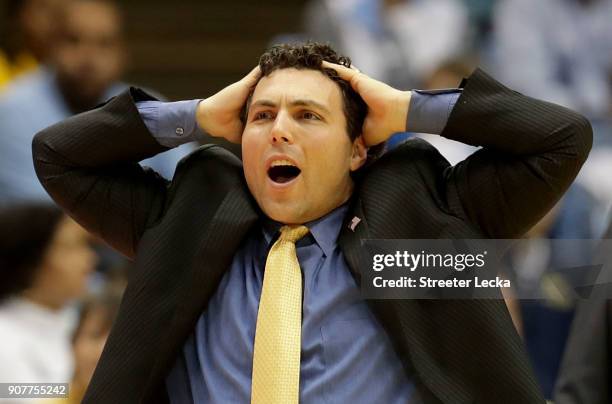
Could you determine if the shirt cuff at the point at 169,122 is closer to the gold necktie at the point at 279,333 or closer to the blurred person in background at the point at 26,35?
the gold necktie at the point at 279,333

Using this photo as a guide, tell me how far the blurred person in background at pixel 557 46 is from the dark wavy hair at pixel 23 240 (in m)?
2.74

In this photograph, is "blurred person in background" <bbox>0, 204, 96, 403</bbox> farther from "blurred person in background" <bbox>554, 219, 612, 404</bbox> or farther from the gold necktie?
"blurred person in background" <bbox>554, 219, 612, 404</bbox>

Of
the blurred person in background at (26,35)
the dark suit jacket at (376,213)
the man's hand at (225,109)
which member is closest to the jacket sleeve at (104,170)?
the dark suit jacket at (376,213)

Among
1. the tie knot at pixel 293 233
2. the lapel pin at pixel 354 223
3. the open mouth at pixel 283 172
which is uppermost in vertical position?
the open mouth at pixel 283 172

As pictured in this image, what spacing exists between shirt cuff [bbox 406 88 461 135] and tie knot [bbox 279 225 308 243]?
348mm

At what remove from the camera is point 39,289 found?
319 centimetres

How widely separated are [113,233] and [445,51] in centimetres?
296

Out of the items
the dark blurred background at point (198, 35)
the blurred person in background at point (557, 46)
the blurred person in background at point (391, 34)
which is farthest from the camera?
the dark blurred background at point (198, 35)

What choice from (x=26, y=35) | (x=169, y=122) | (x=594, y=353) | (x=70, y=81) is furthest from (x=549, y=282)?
(x=26, y=35)

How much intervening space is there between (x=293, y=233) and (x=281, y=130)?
25 centimetres

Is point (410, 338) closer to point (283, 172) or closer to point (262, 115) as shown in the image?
point (283, 172)

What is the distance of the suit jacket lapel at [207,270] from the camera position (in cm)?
244

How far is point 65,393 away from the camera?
2.79 metres

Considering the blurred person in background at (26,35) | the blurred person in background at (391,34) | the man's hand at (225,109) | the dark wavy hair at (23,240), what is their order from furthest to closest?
A: the blurred person in background at (391,34), the blurred person in background at (26,35), the dark wavy hair at (23,240), the man's hand at (225,109)
